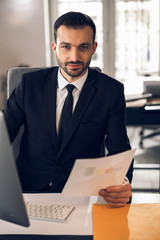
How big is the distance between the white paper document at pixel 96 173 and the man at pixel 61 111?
42 centimetres

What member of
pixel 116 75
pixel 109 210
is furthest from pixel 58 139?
pixel 116 75

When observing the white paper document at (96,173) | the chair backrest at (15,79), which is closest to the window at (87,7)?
the chair backrest at (15,79)

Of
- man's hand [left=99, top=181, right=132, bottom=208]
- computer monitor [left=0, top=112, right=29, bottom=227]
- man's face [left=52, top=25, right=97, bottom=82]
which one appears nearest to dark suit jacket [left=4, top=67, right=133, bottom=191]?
man's face [left=52, top=25, right=97, bottom=82]

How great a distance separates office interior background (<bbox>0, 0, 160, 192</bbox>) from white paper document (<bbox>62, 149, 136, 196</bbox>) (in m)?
1.89

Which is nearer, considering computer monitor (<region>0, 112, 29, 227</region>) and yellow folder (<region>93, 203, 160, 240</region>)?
computer monitor (<region>0, 112, 29, 227</region>)

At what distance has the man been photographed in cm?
123

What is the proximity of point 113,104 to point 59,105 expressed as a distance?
0.22 meters

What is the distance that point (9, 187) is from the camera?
26.3 inches

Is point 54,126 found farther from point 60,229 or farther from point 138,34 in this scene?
point 138,34

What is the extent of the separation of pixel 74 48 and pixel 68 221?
2.10ft

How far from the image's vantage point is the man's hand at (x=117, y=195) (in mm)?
904

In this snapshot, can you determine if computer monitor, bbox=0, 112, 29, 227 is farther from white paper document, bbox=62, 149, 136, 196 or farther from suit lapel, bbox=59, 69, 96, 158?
suit lapel, bbox=59, 69, 96, 158

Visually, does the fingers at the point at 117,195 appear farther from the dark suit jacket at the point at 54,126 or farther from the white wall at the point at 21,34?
the white wall at the point at 21,34

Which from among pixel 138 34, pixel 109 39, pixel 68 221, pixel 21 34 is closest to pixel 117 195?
pixel 68 221
